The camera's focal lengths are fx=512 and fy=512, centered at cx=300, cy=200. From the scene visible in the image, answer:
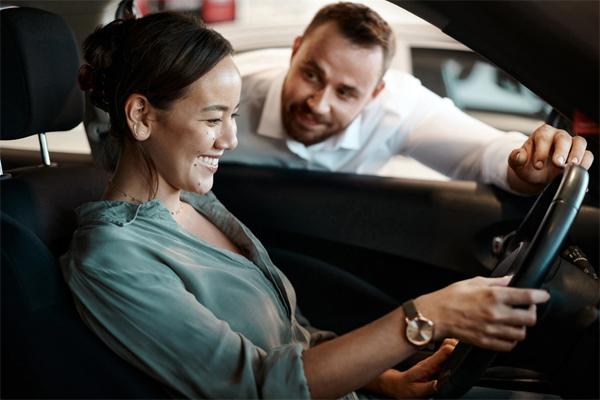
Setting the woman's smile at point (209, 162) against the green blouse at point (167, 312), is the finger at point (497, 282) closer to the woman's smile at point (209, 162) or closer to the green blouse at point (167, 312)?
the green blouse at point (167, 312)

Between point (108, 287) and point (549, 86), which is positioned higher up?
point (549, 86)

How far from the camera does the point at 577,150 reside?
4.00 feet

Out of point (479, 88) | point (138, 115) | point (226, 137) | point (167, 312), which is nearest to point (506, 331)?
point (167, 312)

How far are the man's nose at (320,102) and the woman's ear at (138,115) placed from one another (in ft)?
2.81

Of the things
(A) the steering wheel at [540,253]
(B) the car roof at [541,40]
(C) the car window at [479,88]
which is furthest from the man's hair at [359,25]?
(C) the car window at [479,88]

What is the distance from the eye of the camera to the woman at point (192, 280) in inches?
36.5

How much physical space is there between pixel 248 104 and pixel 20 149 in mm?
882

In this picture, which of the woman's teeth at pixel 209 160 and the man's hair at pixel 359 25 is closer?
the woman's teeth at pixel 209 160

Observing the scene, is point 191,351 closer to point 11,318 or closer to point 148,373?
point 148,373

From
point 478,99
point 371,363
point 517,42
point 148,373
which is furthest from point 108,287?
point 478,99

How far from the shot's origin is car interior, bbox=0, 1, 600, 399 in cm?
97

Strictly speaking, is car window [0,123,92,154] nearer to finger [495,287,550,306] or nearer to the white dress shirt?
the white dress shirt

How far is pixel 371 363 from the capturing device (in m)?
0.93

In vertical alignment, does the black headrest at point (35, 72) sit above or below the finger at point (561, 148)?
below
